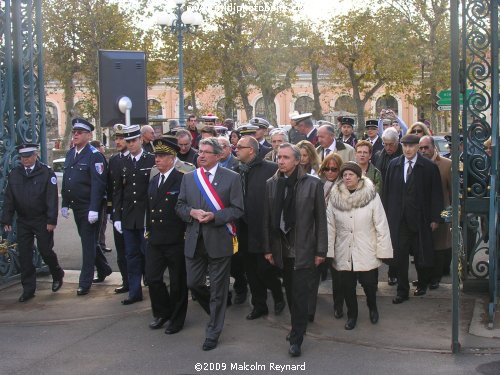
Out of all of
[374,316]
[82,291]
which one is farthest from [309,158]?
[82,291]

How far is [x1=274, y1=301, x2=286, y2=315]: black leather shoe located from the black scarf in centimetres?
139

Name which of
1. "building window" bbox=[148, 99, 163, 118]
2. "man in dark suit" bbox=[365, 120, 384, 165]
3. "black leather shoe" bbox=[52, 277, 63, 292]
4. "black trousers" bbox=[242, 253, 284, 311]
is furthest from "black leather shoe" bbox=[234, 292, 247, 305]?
"building window" bbox=[148, 99, 163, 118]

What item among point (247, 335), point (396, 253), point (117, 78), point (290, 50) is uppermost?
point (290, 50)

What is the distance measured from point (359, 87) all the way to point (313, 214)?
121ft

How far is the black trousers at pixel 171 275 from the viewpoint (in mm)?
6928

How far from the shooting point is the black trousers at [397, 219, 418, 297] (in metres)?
7.86

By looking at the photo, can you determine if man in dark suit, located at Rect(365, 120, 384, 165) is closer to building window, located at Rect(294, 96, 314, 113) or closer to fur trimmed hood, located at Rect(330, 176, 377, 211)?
fur trimmed hood, located at Rect(330, 176, 377, 211)

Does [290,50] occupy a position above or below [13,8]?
above

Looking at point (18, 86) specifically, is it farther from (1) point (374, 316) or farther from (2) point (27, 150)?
(1) point (374, 316)

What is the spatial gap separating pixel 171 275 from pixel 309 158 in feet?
6.46

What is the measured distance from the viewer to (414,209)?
789 cm

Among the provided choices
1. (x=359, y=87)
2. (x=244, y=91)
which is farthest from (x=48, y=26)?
(x=359, y=87)

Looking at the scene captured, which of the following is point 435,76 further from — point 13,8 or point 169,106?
point 169,106

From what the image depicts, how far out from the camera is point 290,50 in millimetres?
36781
